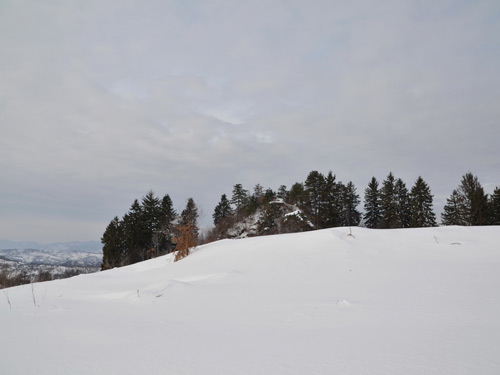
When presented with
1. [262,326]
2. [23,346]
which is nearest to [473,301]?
[262,326]

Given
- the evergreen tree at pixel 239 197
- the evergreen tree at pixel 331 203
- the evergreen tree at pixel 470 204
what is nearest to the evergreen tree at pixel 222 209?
the evergreen tree at pixel 239 197

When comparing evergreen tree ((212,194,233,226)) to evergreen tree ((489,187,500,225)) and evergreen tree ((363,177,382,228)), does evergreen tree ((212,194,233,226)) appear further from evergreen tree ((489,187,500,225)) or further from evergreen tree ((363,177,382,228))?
evergreen tree ((489,187,500,225))

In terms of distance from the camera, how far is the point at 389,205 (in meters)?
33.3

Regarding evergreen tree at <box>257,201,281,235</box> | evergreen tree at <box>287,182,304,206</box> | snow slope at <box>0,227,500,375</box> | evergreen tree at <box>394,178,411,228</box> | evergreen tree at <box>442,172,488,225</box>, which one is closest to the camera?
snow slope at <box>0,227,500,375</box>

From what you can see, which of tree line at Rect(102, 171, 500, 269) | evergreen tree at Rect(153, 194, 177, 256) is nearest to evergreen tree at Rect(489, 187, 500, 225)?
tree line at Rect(102, 171, 500, 269)

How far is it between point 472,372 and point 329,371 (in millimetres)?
1037

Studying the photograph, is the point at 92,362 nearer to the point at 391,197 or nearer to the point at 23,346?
the point at 23,346

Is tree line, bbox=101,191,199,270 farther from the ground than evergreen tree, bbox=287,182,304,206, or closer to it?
closer to it

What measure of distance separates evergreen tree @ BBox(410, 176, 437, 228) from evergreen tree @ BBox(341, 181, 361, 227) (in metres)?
7.39

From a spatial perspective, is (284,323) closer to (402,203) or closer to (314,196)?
(314,196)

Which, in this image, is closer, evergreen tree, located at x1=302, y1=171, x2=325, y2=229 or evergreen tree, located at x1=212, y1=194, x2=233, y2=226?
evergreen tree, located at x1=302, y1=171, x2=325, y2=229

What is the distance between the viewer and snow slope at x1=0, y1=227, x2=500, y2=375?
232cm

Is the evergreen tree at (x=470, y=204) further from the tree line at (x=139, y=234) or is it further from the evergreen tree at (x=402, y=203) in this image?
the tree line at (x=139, y=234)

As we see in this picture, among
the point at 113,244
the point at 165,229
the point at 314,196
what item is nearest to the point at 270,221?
the point at 314,196
